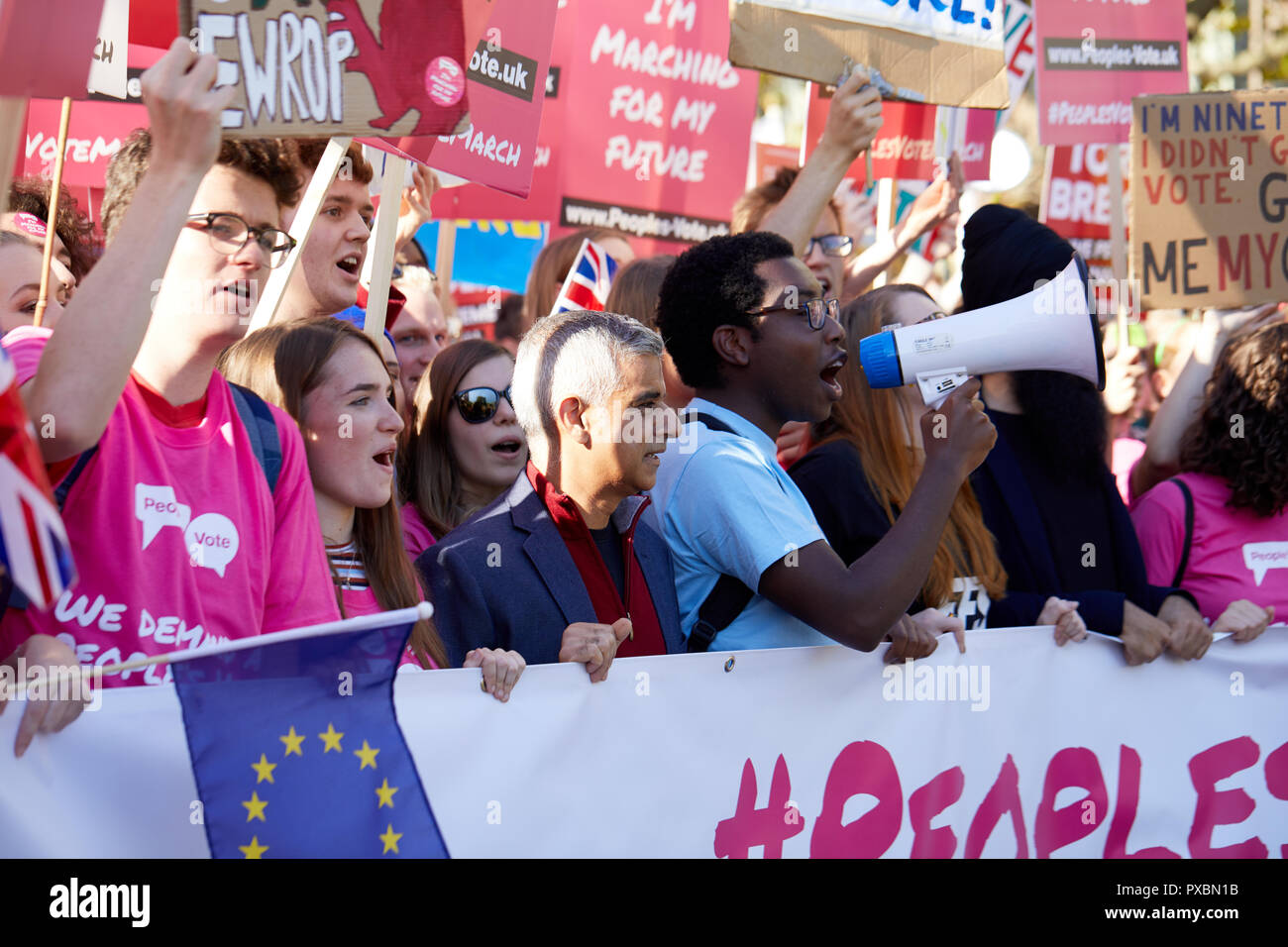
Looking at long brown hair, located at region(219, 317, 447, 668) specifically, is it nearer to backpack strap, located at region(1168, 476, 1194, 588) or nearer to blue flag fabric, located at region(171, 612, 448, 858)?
blue flag fabric, located at region(171, 612, 448, 858)

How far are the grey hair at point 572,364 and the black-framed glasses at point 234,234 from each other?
79 cm

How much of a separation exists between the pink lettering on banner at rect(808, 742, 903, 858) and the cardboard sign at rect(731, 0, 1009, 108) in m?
2.09

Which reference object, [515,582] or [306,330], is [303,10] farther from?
[515,582]

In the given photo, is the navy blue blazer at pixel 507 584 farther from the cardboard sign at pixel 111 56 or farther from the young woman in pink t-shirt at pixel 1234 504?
the young woman in pink t-shirt at pixel 1234 504

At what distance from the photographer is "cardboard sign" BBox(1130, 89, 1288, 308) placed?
468 cm

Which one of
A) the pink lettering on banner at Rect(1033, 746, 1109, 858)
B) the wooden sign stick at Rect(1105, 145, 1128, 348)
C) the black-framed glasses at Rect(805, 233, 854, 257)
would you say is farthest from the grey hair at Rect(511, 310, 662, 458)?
the wooden sign stick at Rect(1105, 145, 1128, 348)

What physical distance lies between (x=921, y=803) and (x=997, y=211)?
6.18ft

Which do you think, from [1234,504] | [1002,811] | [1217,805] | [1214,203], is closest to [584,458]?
[1002,811]

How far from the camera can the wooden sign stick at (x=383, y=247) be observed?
12.7 ft

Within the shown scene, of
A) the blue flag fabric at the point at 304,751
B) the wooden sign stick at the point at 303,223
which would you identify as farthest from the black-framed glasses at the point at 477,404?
the blue flag fabric at the point at 304,751

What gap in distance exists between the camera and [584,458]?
313cm

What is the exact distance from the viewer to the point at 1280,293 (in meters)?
4.66

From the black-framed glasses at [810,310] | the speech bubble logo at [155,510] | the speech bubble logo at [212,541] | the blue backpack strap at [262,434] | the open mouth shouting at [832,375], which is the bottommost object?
the speech bubble logo at [212,541]
